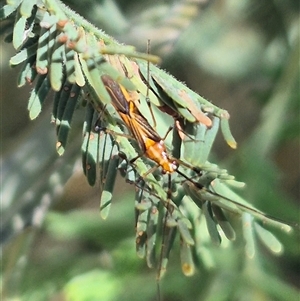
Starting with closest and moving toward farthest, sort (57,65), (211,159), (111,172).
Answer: (57,65) < (111,172) < (211,159)

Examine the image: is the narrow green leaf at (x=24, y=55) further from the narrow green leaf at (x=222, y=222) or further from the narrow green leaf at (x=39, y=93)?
the narrow green leaf at (x=222, y=222)

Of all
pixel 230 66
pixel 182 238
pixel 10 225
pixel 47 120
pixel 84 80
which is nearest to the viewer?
pixel 84 80

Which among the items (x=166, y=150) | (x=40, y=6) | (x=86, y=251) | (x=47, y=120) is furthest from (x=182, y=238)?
(x=86, y=251)

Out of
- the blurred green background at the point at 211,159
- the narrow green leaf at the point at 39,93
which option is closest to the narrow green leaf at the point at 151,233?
the narrow green leaf at the point at 39,93

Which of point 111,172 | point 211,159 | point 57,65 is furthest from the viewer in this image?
point 211,159

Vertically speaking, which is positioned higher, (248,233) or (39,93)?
(39,93)

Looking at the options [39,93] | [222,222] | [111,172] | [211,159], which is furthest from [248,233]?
[211,159]

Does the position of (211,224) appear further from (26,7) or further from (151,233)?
(26,7)

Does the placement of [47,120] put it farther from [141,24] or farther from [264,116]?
[264,116]
